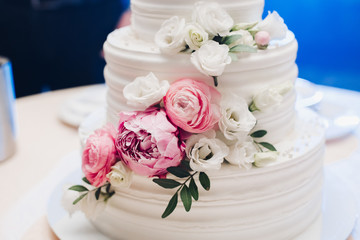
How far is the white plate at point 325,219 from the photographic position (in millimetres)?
1562

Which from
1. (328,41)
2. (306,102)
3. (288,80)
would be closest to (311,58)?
(328,41)

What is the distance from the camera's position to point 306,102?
238 centimetres

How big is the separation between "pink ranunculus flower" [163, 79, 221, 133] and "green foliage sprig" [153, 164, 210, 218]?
118 mm

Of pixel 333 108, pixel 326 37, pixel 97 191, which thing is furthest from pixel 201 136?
pixel 326 37

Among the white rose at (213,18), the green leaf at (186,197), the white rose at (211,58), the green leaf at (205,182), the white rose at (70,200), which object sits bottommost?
the white rose at (70,200)

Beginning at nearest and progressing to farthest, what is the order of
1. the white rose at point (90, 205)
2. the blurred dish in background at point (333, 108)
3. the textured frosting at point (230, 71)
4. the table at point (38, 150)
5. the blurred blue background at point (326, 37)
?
the textured frosting at point (230, 71) < the white rose at point (90, 205) < the table at point (38, 150) < the blurred dish in background at point (333, 108) < the blurred blue background at point (326, 37)

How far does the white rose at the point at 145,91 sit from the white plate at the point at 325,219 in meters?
0.51

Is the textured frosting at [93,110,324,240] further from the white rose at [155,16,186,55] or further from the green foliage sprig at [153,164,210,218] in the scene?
the white rose at [155,16,186,55]

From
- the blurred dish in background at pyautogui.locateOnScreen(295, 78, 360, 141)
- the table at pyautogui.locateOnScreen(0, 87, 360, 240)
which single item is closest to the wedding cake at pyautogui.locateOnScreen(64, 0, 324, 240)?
the table at pyautogui.locateOnScreen(0, 87, 360, 240)

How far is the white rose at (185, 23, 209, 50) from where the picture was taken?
1310mm

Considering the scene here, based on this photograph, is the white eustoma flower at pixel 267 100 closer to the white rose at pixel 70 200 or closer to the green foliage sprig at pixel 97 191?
the green foliage sprig at pixel 97 191

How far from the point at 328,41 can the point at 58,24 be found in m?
2.26

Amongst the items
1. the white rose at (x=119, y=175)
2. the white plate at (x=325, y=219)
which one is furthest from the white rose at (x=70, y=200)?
the white rose at (x=119, y=175)

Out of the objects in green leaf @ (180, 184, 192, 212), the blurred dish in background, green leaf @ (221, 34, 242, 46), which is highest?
green leaf @ (221, 34, 242, 46)
